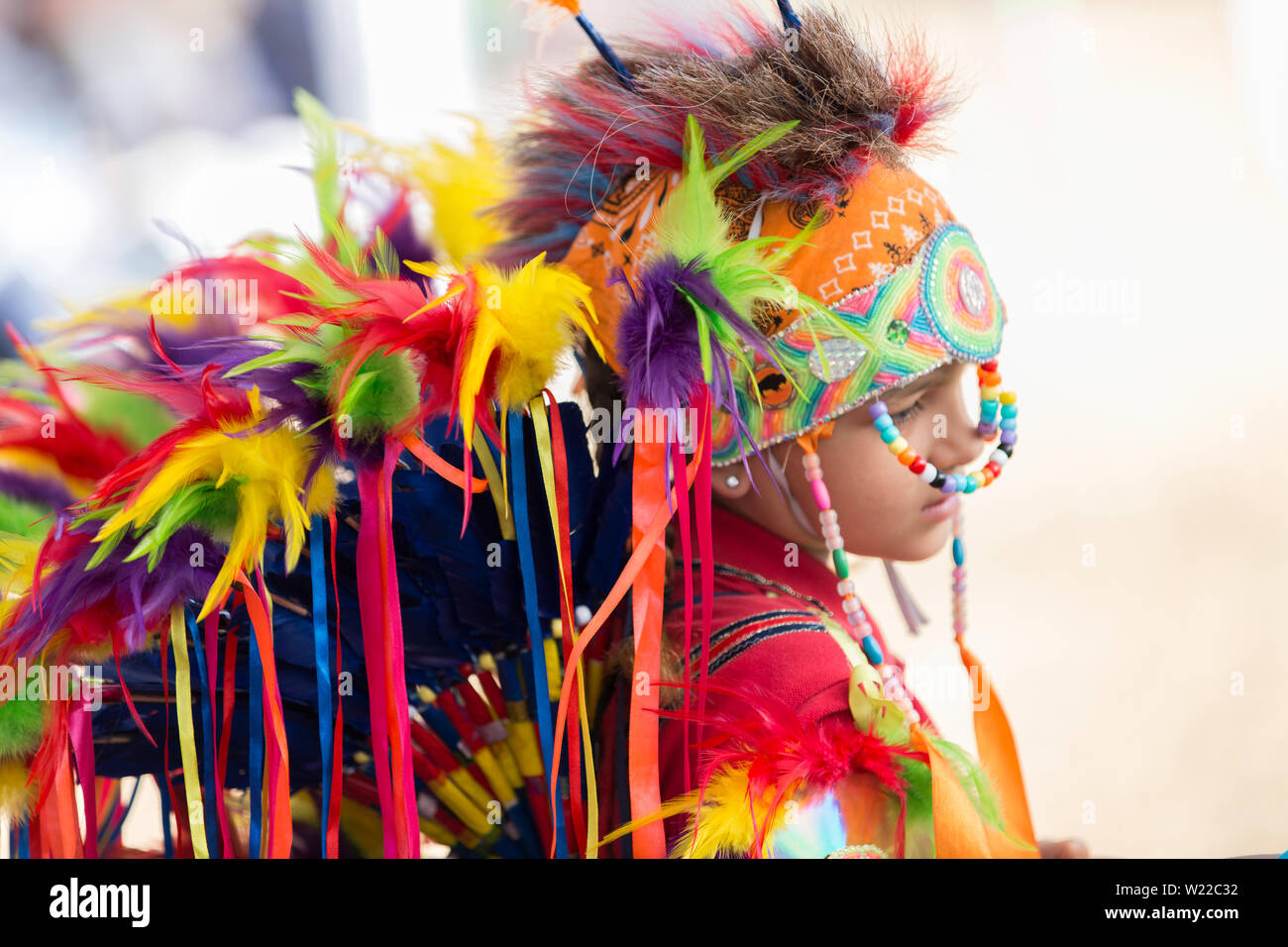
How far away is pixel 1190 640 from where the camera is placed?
4.97ft

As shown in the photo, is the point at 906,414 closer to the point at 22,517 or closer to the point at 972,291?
the point at 972,291

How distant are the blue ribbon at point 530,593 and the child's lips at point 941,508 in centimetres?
31

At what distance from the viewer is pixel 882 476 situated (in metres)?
0.77

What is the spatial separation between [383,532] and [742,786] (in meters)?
0.27

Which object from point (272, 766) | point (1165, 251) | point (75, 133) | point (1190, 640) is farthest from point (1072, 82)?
point (75, 133)

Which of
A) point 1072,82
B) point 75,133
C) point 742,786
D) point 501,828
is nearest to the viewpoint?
point 742,786

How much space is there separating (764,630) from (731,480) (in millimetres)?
114

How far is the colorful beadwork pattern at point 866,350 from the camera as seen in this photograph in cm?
72

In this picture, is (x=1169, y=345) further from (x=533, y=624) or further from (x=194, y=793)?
(x=194, y=793)

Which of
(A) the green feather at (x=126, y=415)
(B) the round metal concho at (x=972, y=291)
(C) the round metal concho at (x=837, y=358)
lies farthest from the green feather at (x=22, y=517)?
(B) the round metal concho at (x=972, y=291)

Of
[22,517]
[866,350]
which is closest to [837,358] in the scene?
[866,350]

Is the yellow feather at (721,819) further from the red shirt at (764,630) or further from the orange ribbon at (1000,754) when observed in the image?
the orange ribbon at (1000,754)

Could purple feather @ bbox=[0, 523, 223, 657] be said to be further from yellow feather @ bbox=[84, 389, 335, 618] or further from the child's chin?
the child's chin
